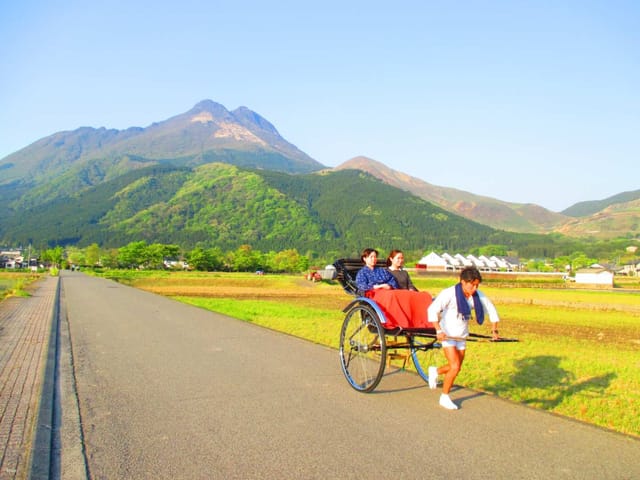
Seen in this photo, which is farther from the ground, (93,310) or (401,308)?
(401,308)

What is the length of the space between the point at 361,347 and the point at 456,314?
149 centimetres

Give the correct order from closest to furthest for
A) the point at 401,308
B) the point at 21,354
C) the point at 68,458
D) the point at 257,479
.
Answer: the point at 257,479, the point at 68,458, the point at 401,308, the point at 21,354

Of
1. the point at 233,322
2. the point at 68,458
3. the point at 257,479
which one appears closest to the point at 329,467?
the point at 257,479

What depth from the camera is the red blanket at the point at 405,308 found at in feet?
21.0

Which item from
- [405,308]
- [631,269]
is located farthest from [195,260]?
[405,308]

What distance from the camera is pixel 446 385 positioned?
5.89 metres

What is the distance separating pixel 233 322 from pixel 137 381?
7.97 meters

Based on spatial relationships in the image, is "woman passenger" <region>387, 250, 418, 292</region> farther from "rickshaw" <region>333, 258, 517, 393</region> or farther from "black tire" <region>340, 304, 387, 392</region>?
"black tire" <region>340, 304, 387, 392</region>

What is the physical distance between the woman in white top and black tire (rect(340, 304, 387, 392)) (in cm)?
73

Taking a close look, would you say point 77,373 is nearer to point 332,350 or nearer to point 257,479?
point 332,350

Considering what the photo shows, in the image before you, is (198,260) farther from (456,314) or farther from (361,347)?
(456,314)

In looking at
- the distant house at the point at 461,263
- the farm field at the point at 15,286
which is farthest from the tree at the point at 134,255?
the distant house at the point at 461,263

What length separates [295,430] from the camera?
193 inches

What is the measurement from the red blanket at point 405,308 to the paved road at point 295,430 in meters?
0.91
